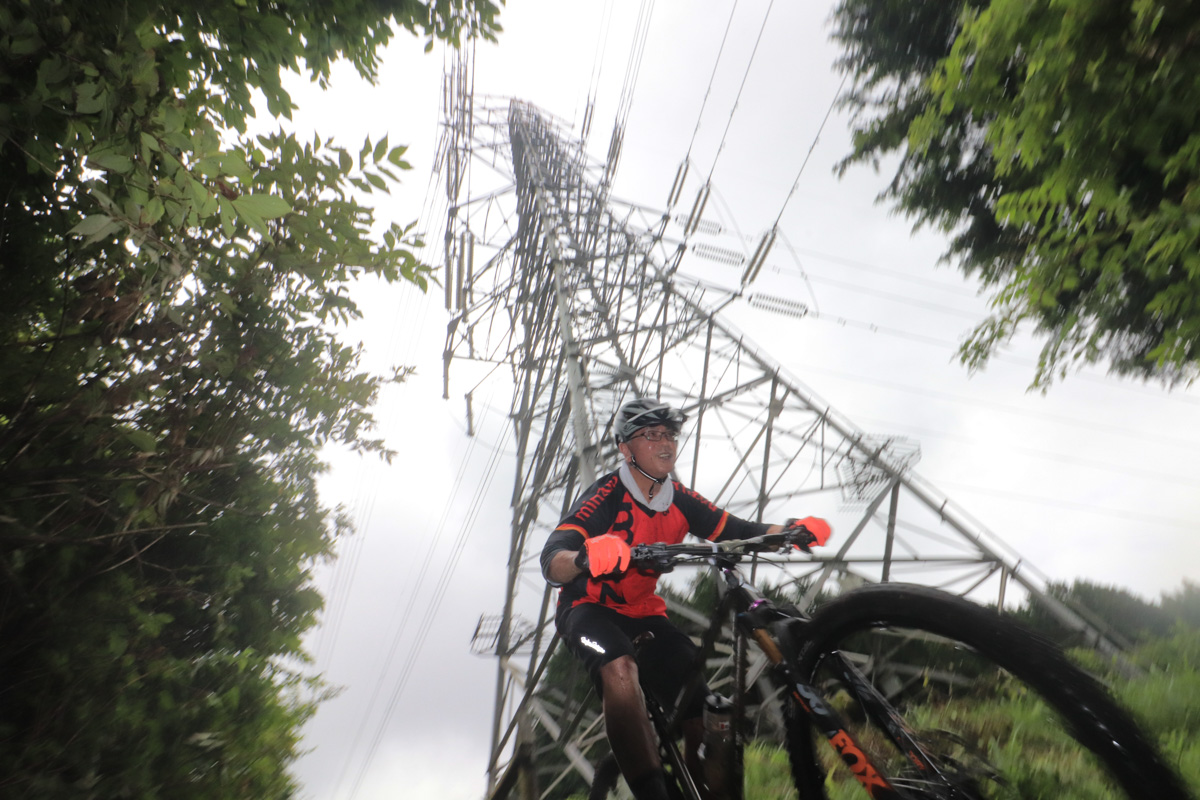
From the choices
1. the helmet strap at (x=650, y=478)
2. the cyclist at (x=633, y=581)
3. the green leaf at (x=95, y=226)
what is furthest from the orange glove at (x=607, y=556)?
the green leaf at (x=95, y=226)

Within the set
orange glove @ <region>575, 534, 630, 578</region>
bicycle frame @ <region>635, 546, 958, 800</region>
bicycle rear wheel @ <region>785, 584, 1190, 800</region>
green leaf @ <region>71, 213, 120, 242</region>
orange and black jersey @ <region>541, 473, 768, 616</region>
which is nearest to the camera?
bicycle rear wheel @ <region>785, 584, 1190, 800</region>

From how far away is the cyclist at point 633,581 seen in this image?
2.59 meters

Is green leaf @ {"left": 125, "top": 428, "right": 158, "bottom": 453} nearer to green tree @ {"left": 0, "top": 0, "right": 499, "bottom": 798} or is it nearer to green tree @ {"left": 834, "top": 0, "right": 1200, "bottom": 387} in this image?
green tree @ {"left": 0, "top": 0, "right": 499, "bottom": 798}

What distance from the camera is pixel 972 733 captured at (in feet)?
7.01

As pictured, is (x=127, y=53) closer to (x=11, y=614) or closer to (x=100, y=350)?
(x=100, y=350)

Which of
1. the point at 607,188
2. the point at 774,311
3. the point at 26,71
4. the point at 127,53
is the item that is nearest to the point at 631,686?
the point at 127,53

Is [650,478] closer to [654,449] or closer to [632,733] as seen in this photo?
[654,449]

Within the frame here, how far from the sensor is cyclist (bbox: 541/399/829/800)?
2.59 m

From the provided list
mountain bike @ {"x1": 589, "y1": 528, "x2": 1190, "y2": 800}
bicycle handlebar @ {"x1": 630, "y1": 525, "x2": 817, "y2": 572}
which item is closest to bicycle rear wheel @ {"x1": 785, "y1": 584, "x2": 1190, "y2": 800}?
mountain bike @ {"x1": 589, "y1": 528, "x2": 1190, "y2": 800}

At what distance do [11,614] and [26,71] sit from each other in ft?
8.84

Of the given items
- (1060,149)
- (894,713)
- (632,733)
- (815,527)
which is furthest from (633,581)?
(1060,149)

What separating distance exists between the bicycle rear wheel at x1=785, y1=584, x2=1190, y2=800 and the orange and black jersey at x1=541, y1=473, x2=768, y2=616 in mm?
1138

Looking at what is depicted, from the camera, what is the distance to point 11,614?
3.11 metres

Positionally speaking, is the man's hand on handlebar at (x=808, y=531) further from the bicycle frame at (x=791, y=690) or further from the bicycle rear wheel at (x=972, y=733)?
the bicycle rear wheel at (x=972, y=733)
